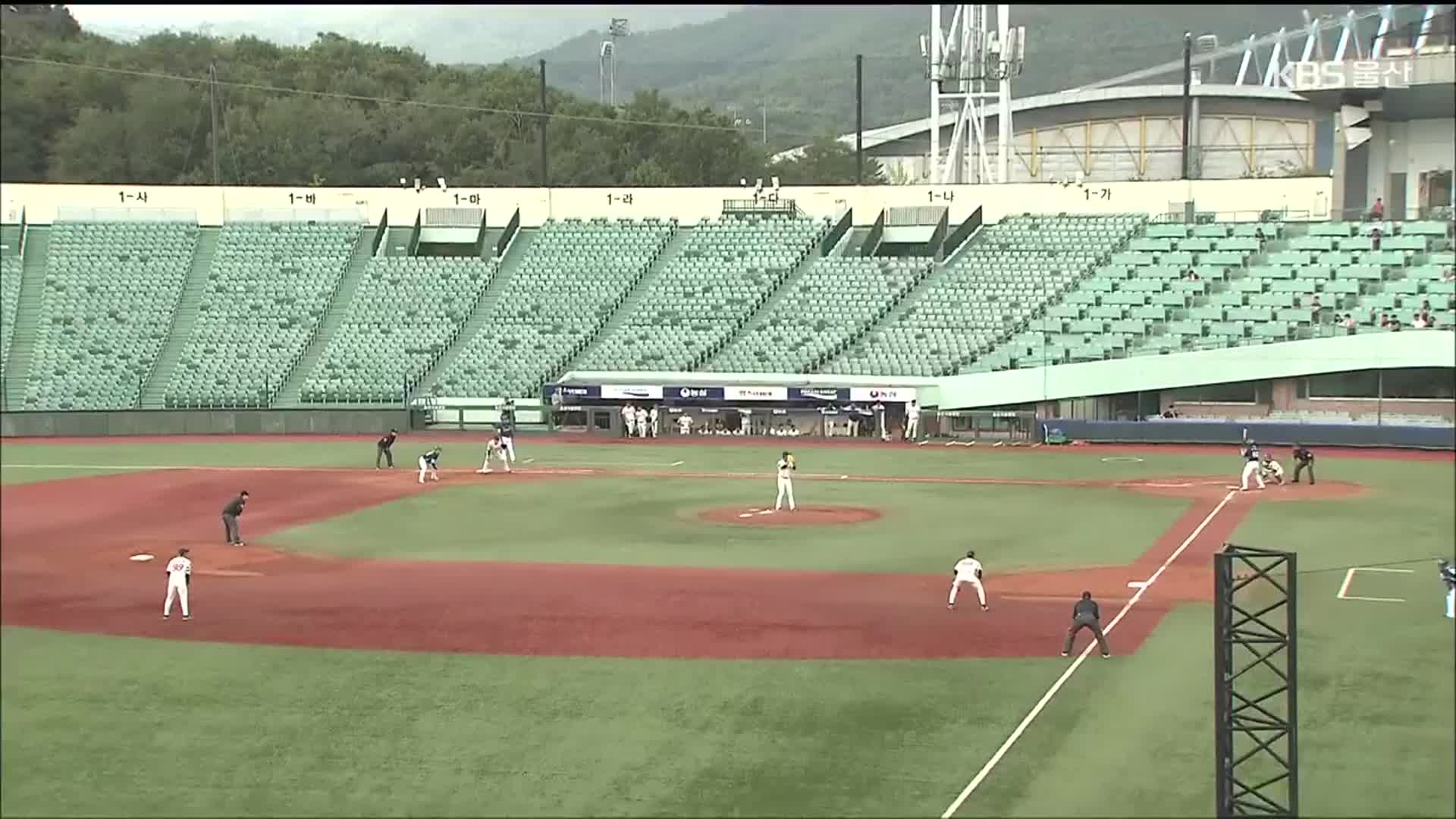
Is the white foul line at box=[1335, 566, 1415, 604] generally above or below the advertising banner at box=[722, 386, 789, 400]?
below

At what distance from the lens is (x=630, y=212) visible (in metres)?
73.1

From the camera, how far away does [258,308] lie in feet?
216

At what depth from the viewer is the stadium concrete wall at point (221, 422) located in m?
57.8

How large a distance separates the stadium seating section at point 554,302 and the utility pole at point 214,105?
13310 millimetres

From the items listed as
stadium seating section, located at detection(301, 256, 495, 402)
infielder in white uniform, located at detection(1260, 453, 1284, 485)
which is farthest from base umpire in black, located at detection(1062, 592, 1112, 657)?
stadium seating section, located at detection(301, 256, 495, 402)

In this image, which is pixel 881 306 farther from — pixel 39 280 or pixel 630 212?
pixel 39 280

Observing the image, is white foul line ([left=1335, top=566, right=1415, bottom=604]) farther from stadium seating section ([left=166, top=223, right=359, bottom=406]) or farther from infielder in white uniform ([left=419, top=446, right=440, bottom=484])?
stadium seating section ([left=166, top=223, right=359, bottom=406])

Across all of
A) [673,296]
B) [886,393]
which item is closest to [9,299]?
[886,393]

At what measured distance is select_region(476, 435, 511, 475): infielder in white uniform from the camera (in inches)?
1797

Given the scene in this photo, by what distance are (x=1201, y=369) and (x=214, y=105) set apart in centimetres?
3385

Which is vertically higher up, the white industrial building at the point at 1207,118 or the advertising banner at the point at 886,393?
the white industrial building at the point at 1207,118

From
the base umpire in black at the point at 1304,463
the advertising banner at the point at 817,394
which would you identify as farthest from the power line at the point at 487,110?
the base umpire in black at the point at 1304,463

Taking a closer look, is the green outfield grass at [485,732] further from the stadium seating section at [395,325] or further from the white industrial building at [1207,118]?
the stadium seating section at [395,325]

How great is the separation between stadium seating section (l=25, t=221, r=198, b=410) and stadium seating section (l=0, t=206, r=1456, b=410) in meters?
0.10
